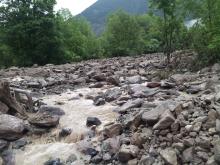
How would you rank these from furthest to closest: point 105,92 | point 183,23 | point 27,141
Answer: point 183,23 → point 105,92 → point 27,141

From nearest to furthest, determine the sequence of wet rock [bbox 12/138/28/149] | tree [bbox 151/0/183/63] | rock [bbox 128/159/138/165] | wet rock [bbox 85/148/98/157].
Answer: rock [bbox 128/159/138/165], wet rock [bbox 85/148/98/157], wet rock [bbox 12/138/28/149], tree [bbox 151/0/183/63]

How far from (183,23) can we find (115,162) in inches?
496

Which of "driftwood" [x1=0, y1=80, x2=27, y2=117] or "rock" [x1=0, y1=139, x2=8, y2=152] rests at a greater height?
"driftwood" [x1=0, y1=80, x2=27, y2=117]

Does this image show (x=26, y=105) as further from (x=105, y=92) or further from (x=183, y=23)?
(x=183, y=23)

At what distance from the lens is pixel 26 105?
14.3 meters

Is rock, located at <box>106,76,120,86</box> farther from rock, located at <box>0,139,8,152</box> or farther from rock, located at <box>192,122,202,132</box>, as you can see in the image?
rock, located at <box>192,122,202,132</box>

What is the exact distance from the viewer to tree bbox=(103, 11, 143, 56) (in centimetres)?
4397

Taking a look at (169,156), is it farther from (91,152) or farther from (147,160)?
(91,152)

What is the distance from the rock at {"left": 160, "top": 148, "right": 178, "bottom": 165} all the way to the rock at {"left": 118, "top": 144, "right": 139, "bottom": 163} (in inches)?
31.6

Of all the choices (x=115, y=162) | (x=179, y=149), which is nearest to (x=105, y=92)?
(x=115, y=162)

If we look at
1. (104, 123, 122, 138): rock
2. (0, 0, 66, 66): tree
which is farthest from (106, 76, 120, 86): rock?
(0, 0, 66, 66): tree

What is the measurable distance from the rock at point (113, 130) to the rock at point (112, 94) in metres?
3.13

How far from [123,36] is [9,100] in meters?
32.8

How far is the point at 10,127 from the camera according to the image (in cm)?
1211
